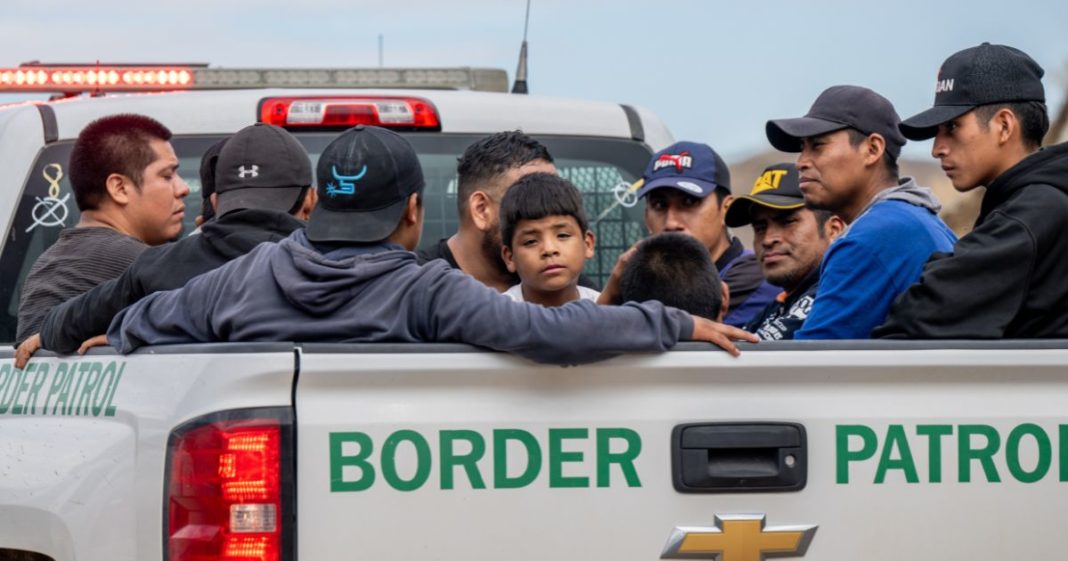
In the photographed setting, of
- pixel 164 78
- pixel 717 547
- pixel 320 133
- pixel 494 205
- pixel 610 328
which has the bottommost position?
pixel 717 547

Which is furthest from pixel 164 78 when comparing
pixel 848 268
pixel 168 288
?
pixel 848 268

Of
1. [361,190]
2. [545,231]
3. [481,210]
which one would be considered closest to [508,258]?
[545,231]

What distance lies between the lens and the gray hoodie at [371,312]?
2.96m

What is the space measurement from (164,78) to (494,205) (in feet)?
8.15

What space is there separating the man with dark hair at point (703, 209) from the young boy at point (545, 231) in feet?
3.12

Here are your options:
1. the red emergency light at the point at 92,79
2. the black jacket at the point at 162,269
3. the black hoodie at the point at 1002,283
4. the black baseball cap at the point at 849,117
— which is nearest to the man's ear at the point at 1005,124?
the black hoodie at the point at 1002,283

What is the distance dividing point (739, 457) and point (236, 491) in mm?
924

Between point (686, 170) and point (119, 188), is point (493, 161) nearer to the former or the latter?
point (686, 170)

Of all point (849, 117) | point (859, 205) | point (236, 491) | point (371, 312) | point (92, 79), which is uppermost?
point (92, 79)

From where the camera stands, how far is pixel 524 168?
4422mm

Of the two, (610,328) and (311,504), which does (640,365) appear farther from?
(311,504)

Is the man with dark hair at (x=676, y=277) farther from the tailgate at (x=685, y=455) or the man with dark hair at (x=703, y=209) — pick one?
the man with dark hair at (x=703, y=209)

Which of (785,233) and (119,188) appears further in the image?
Result: (785,233)

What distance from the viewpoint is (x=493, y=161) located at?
4.41 metres
